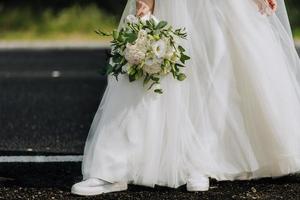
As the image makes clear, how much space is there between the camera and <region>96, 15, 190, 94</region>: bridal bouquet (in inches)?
183

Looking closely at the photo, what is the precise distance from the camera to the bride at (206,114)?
4703 mm

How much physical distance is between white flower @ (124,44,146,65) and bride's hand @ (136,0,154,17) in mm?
196

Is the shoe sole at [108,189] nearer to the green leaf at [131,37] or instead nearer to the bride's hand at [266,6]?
the green leaf at [131,37]

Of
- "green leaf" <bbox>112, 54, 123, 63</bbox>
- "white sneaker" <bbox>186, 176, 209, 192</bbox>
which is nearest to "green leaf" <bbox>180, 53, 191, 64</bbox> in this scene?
"green leaf" <bbox>112, 54, 123, 63</bbox>

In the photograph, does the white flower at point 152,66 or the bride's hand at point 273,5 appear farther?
the bride's hand at point 273,5

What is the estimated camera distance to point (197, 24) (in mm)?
4773

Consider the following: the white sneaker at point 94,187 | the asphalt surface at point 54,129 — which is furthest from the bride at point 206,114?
the asphalt surface at point 54,129

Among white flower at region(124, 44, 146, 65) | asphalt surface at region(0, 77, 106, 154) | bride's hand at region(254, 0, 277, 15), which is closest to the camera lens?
white flower at region(124, 44, 146, 65)

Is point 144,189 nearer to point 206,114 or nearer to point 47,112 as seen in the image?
point 206,114

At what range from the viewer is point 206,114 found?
4.79 meters

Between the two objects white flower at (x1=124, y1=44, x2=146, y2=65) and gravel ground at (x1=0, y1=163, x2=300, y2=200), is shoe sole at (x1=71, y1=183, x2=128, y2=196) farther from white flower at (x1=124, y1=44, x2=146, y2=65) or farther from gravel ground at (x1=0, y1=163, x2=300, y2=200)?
white flower at (x1=124, y1=44, x2=146, y2=65)

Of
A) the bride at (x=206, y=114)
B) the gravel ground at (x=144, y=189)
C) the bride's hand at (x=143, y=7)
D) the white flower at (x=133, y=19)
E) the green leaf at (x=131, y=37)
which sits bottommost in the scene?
the gravel ground at (x=144, y=189)

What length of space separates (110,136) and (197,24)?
0.80 meters

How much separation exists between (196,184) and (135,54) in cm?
81
